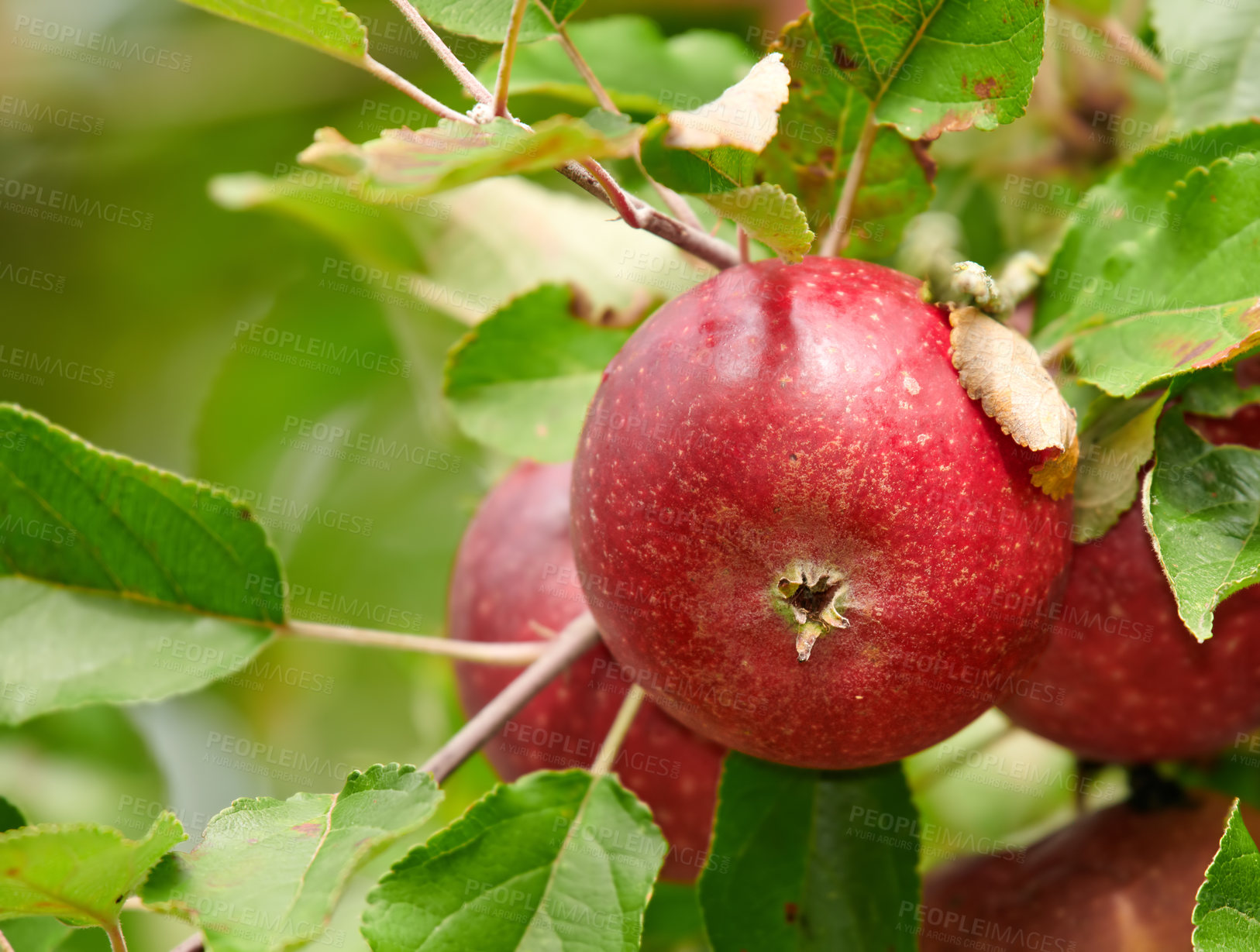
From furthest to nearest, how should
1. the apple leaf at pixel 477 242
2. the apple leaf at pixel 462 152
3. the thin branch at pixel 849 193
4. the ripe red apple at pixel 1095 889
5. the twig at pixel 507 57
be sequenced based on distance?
the apple leaf at pixel 477 242
the ripe red apple at pixel 1095 889
the thin branch at pixel 849 193
the twig at pixel 507 57
the apple leaf at pixel 462 152

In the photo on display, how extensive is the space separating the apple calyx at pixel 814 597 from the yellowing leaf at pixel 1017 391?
14 cm

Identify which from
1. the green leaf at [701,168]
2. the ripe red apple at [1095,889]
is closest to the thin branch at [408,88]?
the green leaf at [701,168]

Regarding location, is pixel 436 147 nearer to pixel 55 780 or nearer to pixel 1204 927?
pixel 1204 927

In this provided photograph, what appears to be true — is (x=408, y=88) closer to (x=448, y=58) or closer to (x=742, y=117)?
(x=448, y=58)

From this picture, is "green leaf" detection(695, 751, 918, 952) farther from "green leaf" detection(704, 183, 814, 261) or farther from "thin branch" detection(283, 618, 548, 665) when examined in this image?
"green leaf" detection(704, 183, 814, 261)

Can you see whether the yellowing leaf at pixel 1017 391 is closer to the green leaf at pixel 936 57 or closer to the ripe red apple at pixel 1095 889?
the green leaf at pixel 936 57

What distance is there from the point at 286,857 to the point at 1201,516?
66cm

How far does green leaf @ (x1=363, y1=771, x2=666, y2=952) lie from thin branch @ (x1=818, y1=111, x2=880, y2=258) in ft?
1.53

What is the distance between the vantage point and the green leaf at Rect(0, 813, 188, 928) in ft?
2.46

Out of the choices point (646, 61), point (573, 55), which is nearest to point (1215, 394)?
point (573, 55)

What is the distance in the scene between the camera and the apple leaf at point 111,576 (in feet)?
3.48

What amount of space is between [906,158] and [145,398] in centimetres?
209

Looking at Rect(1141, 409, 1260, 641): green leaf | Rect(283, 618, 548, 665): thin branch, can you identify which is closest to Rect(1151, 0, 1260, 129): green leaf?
Rect(1141, 409, 1260, 641): green leaf

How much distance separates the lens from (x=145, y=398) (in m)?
2.63
